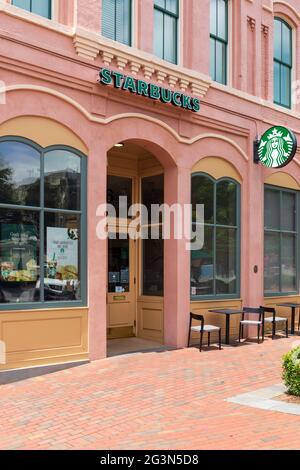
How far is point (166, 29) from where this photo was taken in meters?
10.9

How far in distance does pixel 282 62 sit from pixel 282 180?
333 cm

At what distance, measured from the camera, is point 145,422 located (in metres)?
5.92

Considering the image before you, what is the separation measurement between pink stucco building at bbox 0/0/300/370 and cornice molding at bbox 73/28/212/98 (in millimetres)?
30

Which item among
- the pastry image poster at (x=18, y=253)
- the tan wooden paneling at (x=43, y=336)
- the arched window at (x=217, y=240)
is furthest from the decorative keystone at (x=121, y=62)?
the tan wooden paneling at (x=43, y=336)

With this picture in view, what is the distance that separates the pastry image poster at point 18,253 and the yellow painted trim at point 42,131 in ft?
4.77

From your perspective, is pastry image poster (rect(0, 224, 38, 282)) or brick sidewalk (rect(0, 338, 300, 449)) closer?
brick sidewalk (rect(0, 338, 300, 449))

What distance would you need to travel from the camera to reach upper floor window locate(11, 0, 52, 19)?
27.8 feet

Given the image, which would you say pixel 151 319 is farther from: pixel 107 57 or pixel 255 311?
pixel 107 57

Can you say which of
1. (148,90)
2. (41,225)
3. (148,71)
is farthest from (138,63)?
(41,225)

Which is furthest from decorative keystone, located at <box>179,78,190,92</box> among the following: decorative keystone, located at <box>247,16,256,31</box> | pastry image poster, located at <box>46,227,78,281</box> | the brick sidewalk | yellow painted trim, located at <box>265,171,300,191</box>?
the brick sidewalk

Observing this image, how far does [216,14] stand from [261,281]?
6.47 metres

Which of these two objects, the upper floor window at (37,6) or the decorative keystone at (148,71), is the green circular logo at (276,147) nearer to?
the decorative keystone at (148,71)

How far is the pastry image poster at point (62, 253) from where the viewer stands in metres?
8.70

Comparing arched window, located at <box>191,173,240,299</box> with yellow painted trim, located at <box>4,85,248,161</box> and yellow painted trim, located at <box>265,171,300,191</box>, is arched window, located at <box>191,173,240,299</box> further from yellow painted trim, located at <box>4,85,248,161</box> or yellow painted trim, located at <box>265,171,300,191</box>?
yellow painted trim, located at <box>265,171,300,191</box>
